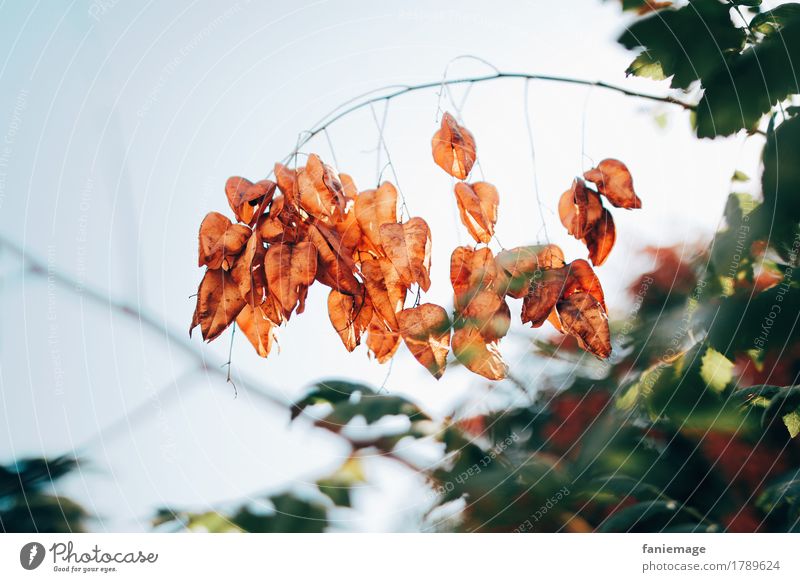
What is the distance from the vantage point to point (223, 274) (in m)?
0.45

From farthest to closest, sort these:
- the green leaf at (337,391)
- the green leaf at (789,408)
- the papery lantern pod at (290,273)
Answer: the green leaf at (337,391) < the green leaf at (789,408) < the papery lantern pod at (290,273)

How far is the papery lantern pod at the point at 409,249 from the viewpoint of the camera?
1.39ft

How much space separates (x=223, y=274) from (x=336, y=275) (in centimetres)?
7

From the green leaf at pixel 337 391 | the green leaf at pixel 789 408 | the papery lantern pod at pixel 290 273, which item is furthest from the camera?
the green leaf at pixel 337 391

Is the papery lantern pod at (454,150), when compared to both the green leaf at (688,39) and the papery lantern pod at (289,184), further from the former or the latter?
the green leaf at (688,39)

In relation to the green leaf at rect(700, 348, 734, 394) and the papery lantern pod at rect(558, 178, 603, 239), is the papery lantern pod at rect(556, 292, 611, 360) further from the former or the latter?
the green leaf at rect(700, 348, 734, 394)

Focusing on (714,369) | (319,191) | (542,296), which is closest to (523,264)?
(542,296)

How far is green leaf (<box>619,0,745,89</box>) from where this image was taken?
0.61 meters

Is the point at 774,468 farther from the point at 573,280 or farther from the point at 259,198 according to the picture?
the point at 259,198

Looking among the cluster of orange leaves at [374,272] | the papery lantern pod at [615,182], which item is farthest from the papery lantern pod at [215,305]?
the papery lantern pod at [615,182]

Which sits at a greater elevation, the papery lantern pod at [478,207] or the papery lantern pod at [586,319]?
the papery lantern pod at [478,207]

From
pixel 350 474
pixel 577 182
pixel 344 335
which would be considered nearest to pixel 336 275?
pixel 344 335

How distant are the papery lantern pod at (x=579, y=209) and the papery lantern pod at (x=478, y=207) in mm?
52

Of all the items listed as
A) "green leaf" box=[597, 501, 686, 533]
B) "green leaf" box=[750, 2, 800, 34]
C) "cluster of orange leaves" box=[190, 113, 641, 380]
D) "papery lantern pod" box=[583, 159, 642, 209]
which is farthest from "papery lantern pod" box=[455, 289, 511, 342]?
"green leaf" box=[750, 2, 800, 34]
